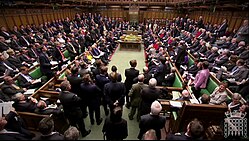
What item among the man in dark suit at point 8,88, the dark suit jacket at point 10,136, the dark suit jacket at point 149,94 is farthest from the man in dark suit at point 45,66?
the dark suit jacket at point 149,94

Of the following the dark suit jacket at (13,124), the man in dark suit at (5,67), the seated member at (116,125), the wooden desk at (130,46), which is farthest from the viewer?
the wooden desk at (130,46)

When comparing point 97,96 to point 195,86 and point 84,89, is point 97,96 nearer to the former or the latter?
point 84,89

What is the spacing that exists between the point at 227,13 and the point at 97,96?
9.79m

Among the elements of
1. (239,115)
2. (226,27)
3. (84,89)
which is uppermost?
(226,27)

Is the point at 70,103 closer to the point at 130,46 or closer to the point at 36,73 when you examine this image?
the point at 36,73

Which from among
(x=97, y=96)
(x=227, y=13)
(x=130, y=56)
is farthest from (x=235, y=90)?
(x=227, y=13)

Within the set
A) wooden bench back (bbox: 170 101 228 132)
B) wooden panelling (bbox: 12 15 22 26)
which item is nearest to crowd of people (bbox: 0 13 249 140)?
wooden bench back (bbox: 170 101 228 132)

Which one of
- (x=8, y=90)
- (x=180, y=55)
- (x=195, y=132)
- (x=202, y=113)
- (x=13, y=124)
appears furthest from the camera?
(x=180, y=55)

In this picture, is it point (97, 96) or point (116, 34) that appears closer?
point (97, 96)

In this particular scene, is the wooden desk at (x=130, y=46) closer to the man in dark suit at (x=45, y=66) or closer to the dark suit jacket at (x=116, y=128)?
the man in dark suit at (x=45, y=66)

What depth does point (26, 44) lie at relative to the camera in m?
8.53

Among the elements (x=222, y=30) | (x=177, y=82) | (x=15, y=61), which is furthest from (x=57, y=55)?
(x=222, y=30)

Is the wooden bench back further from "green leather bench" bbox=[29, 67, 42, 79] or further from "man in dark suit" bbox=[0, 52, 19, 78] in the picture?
"man in dark suit" bbox=[0, 52, 19, 78]

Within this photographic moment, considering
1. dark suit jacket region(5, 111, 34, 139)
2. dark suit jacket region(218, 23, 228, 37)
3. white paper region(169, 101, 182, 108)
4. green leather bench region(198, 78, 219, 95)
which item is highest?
dark suit jacket region(218, 23, 228, 37)
